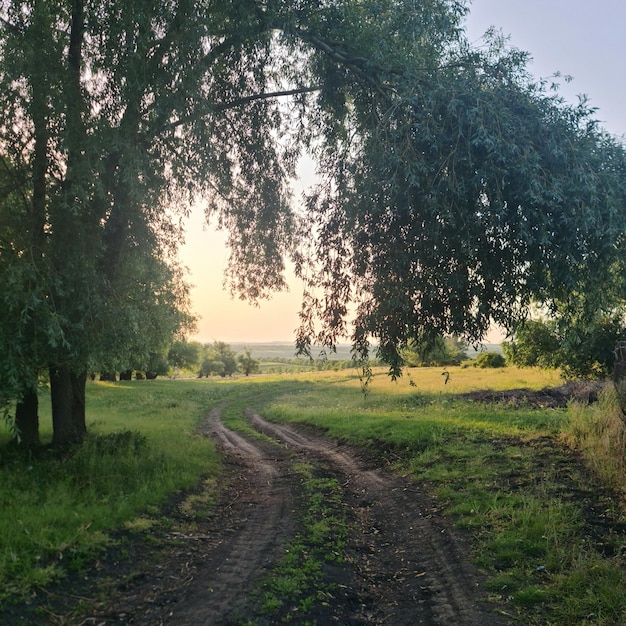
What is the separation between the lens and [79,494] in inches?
370

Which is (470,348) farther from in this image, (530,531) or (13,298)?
(13,298)

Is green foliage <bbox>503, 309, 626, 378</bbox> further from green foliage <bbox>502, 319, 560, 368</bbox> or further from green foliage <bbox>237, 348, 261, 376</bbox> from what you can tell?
green foliage <bbox>237, 348, 261, 376</bbox>

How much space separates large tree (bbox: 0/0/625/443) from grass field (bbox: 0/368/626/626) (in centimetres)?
230

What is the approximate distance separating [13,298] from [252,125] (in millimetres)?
7664

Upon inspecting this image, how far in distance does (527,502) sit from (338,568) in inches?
151

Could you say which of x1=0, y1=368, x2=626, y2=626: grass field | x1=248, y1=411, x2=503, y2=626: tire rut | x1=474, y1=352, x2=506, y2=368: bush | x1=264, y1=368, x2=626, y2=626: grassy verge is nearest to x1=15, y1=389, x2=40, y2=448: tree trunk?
x1=0, y1=368, x2=626, y2=626: grass field

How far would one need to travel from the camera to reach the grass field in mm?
6410

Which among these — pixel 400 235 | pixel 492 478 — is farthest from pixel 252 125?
pixel 492 478

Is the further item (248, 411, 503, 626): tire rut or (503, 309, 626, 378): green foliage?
(503, 309, 626, 378): green foliage

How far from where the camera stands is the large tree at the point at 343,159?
824 cm

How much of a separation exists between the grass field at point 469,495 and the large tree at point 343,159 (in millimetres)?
2302

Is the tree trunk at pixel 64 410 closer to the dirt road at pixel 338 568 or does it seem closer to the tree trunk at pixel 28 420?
the tree trunk at pixel 28 420

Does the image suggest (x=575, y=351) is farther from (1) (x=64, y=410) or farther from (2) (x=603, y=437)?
(1) (x=64, y=410)

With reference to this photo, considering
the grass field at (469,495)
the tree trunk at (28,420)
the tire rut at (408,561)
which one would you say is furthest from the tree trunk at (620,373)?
the tree trunk at (28,420)
